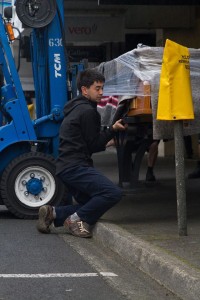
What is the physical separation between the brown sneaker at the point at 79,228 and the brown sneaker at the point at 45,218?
22 cm

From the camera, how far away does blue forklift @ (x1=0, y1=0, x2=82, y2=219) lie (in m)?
10.1

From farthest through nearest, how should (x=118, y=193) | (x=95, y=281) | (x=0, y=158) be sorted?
(x=0, y=158) → (x=118, y=193) → (x=95, y=281)

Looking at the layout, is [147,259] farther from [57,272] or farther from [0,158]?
[0,158]

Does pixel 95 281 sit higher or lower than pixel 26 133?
lower

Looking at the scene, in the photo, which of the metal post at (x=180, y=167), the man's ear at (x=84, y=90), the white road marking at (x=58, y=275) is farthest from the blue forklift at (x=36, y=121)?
the white road marking at (x=58, y=275)

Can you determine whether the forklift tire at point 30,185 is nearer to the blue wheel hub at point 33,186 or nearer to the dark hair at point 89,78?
the blue wheel hub at point 33,186

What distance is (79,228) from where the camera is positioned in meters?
8.72

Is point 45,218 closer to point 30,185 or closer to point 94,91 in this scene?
point 30,185

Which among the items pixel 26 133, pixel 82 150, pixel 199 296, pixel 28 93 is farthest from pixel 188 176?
pixel 28 93

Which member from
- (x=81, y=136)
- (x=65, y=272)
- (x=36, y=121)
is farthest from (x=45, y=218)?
(x=36, y=121)

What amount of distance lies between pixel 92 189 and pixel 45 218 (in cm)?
71

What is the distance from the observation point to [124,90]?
9.07 meters

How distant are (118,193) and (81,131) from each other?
84cm

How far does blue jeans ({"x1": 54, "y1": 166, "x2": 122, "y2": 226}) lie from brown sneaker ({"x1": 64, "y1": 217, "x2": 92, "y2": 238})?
0.24 ft
